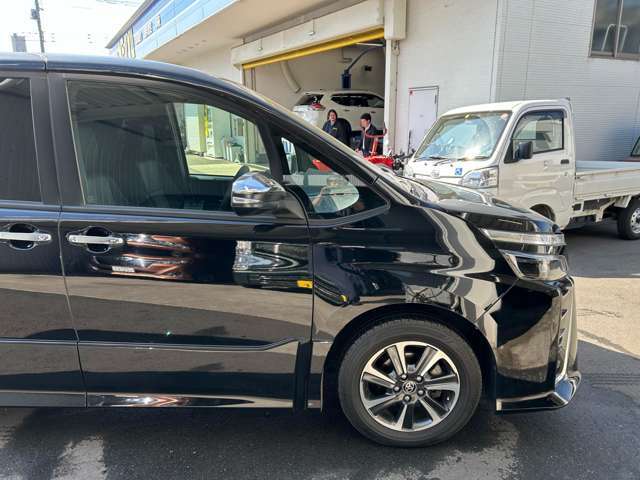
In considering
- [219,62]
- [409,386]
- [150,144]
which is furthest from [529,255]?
[219,62]

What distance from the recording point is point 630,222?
24.4ft

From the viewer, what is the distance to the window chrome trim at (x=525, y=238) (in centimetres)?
243

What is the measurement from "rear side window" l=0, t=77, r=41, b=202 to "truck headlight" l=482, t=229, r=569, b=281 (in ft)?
7.31

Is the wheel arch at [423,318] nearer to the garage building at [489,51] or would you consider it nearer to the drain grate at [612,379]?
the drain grate at [612,379]

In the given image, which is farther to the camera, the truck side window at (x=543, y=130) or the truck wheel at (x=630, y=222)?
the truck wheel at (x=630, y=222)

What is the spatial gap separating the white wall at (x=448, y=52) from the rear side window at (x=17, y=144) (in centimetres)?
835

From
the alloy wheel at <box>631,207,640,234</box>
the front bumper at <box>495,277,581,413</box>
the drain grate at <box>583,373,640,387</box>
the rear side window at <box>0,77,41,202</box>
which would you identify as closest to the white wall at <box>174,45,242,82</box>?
the alloy wheel at <box>631,207,640,234</box>

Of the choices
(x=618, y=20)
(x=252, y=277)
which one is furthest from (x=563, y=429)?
(x=618, y=20)

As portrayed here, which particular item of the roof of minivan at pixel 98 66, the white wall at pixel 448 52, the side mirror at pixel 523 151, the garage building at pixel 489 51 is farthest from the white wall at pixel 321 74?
the roof of minivan at pixel 98 66

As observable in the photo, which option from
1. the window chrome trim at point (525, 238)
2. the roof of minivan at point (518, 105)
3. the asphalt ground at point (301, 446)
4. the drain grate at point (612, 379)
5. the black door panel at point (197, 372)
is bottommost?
the asphalt ground at point (301, 446)

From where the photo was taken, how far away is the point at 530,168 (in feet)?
20.0

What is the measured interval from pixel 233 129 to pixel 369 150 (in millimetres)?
9594

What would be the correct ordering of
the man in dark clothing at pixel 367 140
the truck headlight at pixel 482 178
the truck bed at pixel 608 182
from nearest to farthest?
the truck headlight at pixel 482 178, the truck bed at pixel 608 182, the man in dark clothing at pixel 367 140

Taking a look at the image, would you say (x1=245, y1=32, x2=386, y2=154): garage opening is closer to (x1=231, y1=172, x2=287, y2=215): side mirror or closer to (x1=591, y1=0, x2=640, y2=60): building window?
(x1=591, y1=0, x2=640, y2=60): building window
